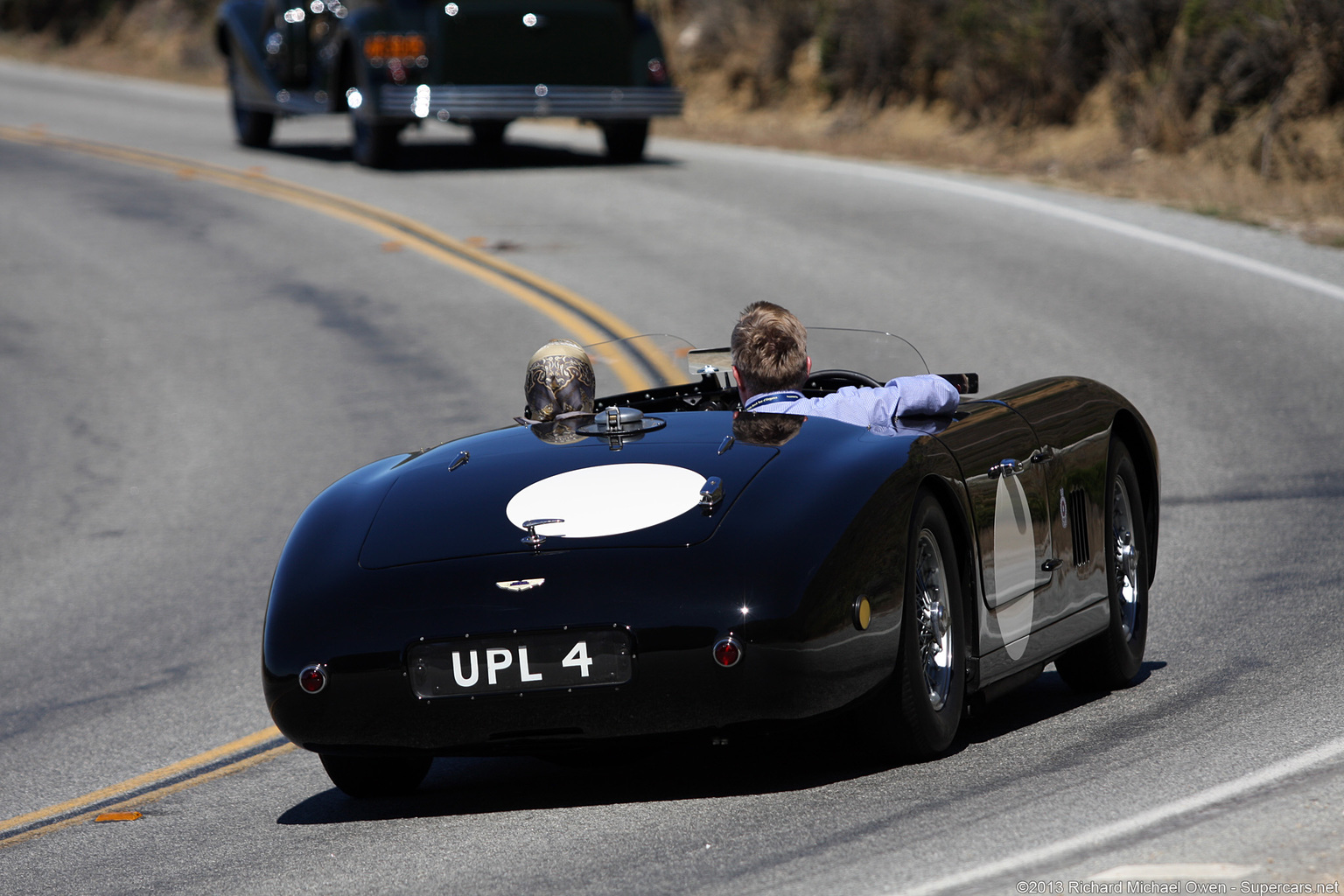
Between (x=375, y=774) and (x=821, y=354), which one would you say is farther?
(x=821, y=354)

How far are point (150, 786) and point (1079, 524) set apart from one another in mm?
2873

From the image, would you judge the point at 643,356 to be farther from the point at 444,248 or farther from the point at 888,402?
the point at 444,248

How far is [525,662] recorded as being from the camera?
4352 millimetres

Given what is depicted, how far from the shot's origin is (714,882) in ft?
12.8

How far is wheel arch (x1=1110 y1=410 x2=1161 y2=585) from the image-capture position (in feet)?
20.0

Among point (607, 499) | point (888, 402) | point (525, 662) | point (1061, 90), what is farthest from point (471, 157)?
point (525, 662)

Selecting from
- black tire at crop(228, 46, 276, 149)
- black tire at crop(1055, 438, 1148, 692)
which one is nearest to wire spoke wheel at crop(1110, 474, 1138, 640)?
black tire at crop(1055, 438, 1148, 692)

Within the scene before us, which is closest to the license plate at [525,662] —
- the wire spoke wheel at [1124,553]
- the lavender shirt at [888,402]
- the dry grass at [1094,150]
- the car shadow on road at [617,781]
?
the car shadow on road at [617,781]

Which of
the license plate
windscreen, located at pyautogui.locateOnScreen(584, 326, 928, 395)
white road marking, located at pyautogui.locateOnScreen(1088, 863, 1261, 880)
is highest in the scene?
windscreen, located at pyautogui.locateOnScreen(584, 326, 928, 395)

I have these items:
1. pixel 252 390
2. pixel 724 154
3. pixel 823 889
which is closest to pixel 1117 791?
pixel 823 889

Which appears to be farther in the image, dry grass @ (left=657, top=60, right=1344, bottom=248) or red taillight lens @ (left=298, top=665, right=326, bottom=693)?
dry grass @ (left=657, top=60, right=1344, bottom=248)

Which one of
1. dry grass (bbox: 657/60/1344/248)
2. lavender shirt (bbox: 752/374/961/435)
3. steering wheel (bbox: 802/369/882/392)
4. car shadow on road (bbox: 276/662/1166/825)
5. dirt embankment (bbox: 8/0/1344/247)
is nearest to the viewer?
car shadow on road (bbox: 276/662/1166/825)

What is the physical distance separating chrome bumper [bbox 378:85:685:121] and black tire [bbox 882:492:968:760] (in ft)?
45.4

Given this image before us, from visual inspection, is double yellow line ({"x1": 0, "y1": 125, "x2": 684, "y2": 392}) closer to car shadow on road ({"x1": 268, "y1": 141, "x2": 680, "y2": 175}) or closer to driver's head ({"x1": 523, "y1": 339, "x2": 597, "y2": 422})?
driver's head ({"x1": 523, "y1": 339, "x2": 597, "y2": 422})
